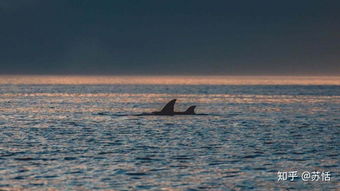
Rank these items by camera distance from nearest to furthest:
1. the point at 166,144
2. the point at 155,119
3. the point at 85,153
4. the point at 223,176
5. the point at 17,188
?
the point at 17,188
the point at 223,176
the point at 85,153
the point at 166,144
the point at 155,119

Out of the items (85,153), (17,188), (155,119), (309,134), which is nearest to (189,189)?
(17,188)

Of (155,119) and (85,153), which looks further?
(155,119)

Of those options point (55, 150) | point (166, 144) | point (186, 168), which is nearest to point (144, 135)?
point (166, 144)

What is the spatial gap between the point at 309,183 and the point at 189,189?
4.31m

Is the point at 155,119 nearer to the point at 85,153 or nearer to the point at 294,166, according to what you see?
the point at 85,153

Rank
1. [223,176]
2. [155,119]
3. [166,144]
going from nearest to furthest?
[223,176], [166,144], [155,119]

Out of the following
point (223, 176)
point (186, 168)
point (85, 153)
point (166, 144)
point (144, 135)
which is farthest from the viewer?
point (144, 135)

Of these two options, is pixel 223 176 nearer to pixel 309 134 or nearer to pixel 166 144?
pixel 166 144

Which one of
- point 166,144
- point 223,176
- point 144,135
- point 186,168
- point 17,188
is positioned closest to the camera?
point 17,188

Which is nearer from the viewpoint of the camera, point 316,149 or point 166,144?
point 316,149

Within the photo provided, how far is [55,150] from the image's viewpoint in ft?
111

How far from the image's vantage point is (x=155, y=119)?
5666 cm

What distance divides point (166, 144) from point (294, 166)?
975cm

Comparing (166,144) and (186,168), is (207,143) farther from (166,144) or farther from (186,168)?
(186,168)
